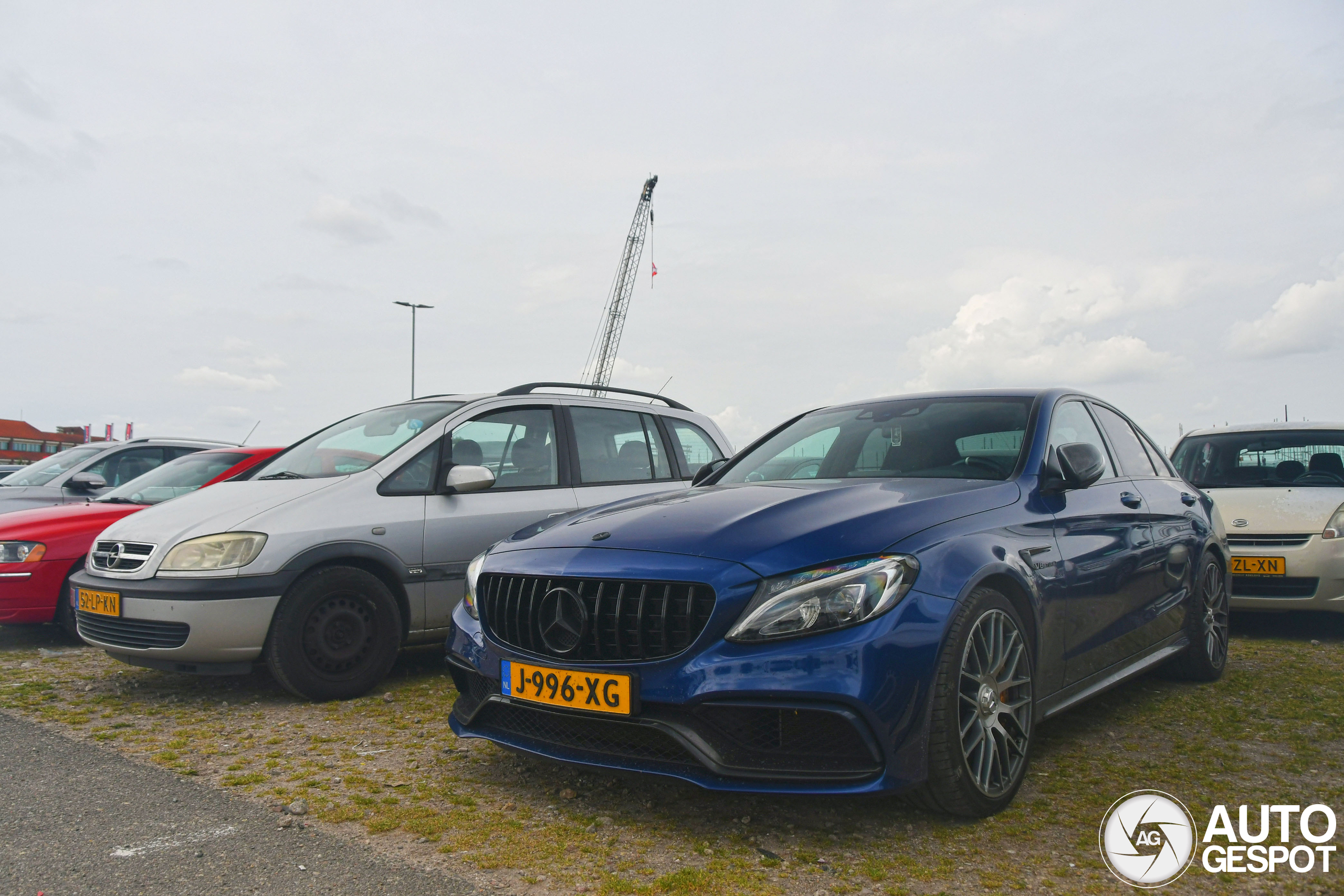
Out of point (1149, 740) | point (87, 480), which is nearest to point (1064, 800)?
point (1149, 740)

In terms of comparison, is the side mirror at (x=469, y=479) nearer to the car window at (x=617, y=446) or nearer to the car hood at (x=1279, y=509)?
the car window at (x=617, y=446)

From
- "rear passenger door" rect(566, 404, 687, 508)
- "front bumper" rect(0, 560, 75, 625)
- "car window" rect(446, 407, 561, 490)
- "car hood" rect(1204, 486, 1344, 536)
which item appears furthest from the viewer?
"car hood" rect(1204, 486, 1344, 536)

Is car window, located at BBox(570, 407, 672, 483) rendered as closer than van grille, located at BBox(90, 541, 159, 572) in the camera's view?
No

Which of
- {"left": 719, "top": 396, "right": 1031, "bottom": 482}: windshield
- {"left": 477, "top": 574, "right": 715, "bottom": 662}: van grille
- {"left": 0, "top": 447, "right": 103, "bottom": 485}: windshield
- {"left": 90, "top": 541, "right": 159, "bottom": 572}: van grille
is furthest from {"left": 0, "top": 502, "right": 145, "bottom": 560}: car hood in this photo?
{"left": 719, "top": 396, "right": 1031, "bottom": 482}: windshield

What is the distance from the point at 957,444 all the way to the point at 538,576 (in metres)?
1.88

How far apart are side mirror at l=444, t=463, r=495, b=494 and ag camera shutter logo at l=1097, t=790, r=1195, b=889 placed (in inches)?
133

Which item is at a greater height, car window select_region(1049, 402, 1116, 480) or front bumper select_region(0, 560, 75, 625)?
car window select_region(1049, 402, 1116, 480)

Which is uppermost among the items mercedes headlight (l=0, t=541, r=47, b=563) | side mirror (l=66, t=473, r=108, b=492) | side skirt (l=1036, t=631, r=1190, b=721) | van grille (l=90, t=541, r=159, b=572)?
side mirror (l=66, t=473, r=108, b=492)

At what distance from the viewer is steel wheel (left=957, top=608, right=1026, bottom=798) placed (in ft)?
10.0

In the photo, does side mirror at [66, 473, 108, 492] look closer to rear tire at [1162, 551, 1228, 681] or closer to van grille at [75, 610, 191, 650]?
van grille at [75, 610, 191, 650]

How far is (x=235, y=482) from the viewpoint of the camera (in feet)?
18.9

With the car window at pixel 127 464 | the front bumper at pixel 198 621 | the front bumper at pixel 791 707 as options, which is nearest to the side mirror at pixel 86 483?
the car window at pixel 127 464

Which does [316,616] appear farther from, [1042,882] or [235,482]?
[1042,882]

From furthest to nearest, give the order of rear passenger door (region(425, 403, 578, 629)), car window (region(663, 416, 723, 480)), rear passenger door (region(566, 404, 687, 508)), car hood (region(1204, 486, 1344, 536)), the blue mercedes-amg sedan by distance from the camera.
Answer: car window (region(663, 416, 723, 480))
car hood (region(1204, 486, 1344, 536))
rear passenger door (region(566, 404, 687, 508))
rear passenger door (region(425, 403, 578, 629))
the blue mercedes-amg sedan
